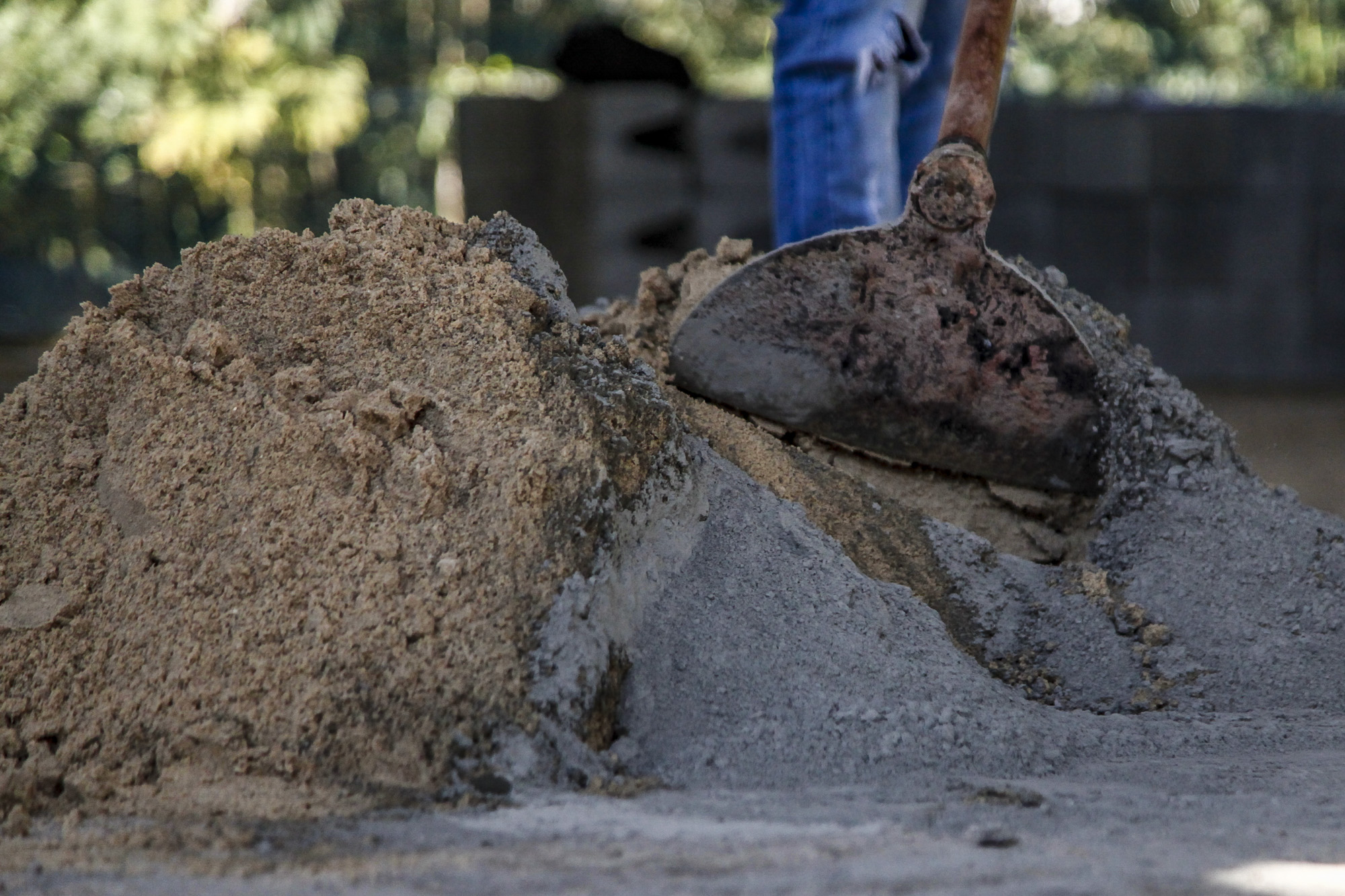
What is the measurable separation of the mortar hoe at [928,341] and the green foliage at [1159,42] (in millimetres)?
9687

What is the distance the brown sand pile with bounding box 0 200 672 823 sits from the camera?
1309mm

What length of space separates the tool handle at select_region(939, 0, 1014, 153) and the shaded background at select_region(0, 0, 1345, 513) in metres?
0.79

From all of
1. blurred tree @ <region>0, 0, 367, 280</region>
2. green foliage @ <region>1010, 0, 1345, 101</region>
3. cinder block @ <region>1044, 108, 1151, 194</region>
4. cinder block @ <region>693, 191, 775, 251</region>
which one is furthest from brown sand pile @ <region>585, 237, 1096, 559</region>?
green foliage @ <region>1010, 0, 1345, 101</region>

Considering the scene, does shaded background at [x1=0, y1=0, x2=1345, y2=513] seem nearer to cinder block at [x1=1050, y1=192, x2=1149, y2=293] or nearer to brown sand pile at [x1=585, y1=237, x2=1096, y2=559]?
cinder block at [x1=1050, y1=192, x2=1149, y2=293]

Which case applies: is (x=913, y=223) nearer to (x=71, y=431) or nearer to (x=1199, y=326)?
(x=71, y=431)

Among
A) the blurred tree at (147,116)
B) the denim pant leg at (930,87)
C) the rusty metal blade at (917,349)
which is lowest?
the rusty metal blade at (917,349)

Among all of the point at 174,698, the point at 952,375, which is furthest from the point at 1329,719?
the point at 174,698

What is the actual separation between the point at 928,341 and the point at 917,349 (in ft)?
0.07

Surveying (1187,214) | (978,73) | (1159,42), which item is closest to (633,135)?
(1187,214)

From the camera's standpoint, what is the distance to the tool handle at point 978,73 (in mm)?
2047

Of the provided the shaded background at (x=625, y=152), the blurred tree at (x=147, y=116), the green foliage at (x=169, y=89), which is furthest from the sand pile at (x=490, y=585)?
the green foliage at (x=169, y=89)

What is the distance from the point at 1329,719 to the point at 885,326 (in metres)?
0.86

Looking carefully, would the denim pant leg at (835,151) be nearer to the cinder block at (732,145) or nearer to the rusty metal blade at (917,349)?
the rusty metal blade at (917,349)

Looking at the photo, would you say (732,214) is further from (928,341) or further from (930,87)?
(928,341)
